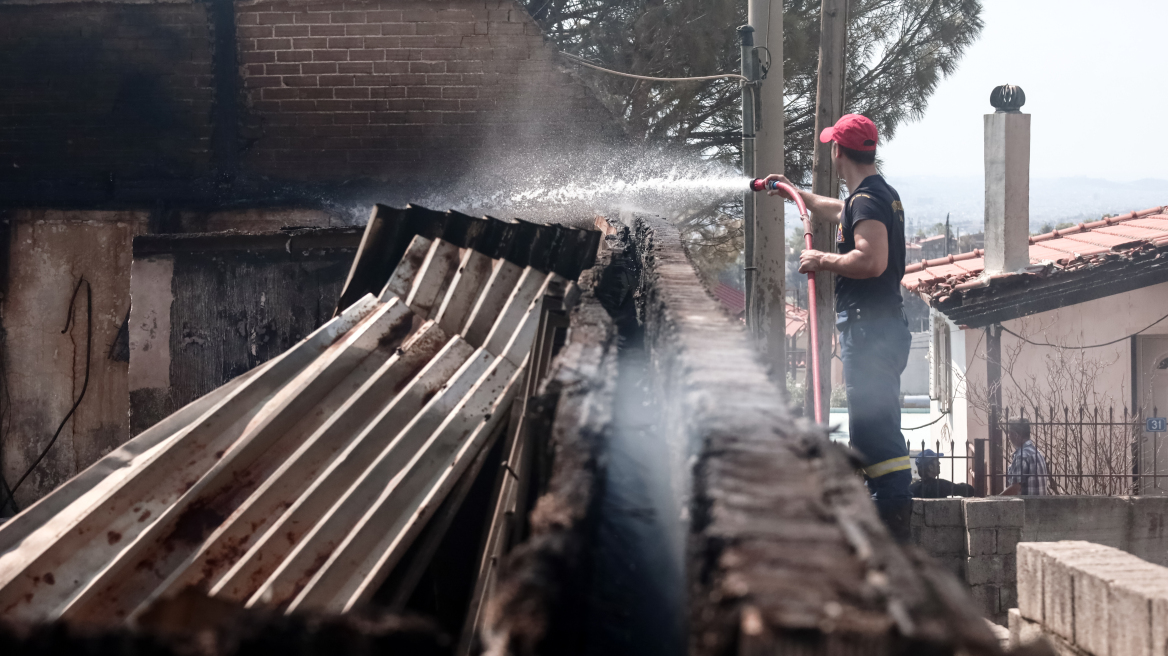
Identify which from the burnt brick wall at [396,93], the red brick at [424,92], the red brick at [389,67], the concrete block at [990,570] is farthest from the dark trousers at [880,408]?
the red brick at [389,67]

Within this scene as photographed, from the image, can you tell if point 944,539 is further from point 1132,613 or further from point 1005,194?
point 1005,194

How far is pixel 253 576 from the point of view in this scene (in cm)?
226

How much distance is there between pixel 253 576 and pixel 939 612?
5.97ft

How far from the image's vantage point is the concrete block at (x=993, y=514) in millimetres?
5371

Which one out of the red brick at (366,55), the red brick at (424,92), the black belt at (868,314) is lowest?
the black belt at (868,314)

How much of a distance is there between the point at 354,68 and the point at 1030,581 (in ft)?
22.3

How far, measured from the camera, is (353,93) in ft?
26.6

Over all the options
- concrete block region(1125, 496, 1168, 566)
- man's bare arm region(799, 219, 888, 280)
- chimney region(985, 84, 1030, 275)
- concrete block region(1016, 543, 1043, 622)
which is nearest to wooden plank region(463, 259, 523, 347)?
man's bare arm region(799, 219, 888, 280)

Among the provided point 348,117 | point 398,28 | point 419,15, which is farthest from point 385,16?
point 348,117

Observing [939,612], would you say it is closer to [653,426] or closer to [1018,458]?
[653,426]

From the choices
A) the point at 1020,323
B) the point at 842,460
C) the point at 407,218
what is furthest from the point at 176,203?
the point at 1020,323

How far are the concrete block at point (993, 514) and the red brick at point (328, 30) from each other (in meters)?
6.22

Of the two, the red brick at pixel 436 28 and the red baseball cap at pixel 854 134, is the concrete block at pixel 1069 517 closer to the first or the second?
the red baseball cap at pixel 854 134

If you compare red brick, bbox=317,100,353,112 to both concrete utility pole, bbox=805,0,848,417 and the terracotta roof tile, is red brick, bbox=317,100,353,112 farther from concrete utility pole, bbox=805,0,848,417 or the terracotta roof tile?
the terracotta roof tile
